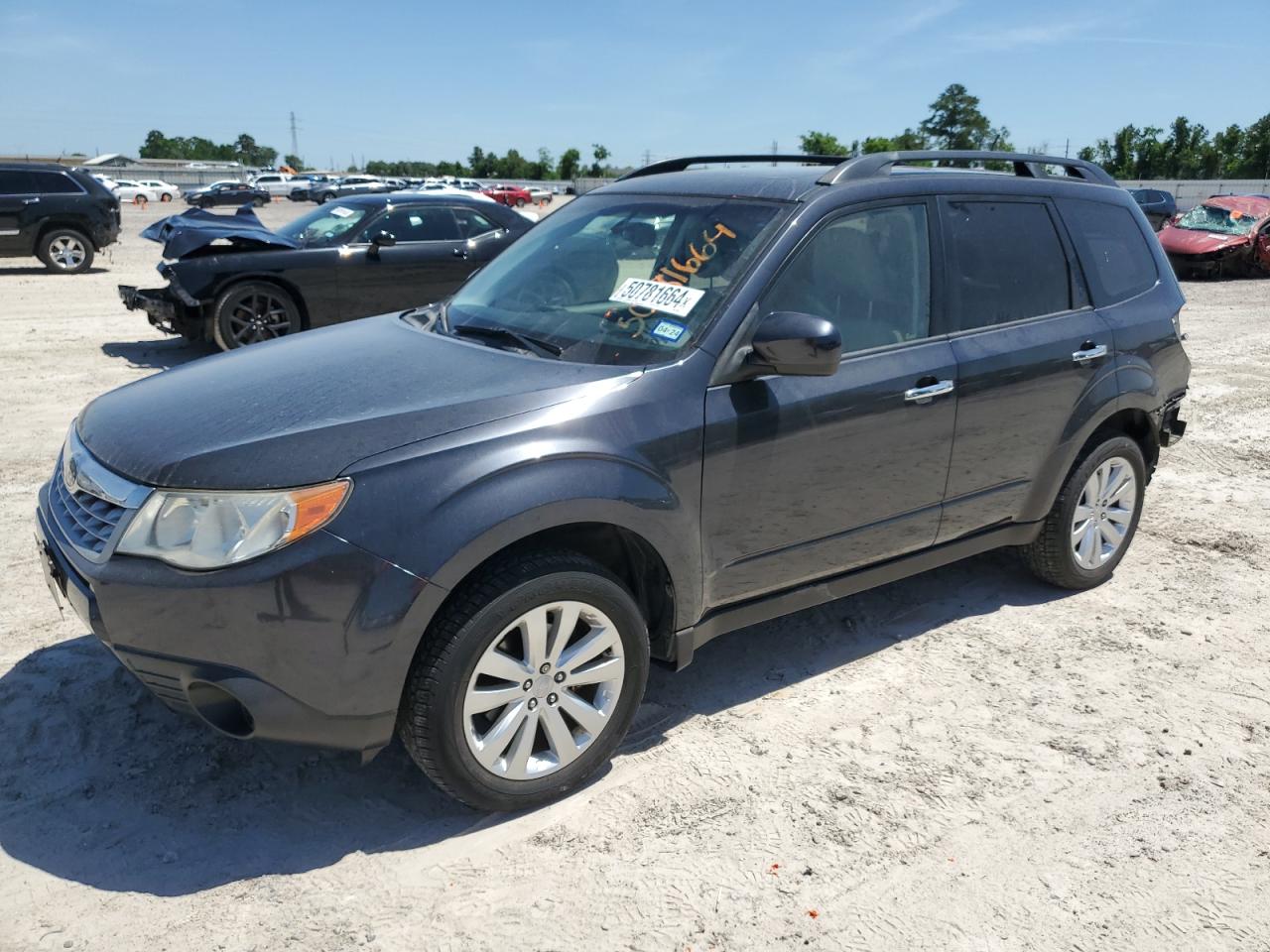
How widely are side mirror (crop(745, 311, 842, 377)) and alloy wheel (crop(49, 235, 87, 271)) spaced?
1633 cm

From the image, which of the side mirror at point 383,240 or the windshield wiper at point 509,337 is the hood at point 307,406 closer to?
the windshield wiper at point 509,337

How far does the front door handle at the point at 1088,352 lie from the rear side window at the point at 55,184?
53.3ft

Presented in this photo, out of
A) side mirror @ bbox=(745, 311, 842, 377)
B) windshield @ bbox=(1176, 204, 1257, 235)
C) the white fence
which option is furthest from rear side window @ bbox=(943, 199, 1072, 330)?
the white fence

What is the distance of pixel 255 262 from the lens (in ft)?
31.3

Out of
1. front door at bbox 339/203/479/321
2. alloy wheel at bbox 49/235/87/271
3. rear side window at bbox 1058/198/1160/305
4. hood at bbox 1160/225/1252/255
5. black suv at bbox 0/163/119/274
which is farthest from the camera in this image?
hood at bbox 1160/225/1252/255

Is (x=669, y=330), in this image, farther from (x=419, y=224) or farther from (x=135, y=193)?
(x=135, y=193)

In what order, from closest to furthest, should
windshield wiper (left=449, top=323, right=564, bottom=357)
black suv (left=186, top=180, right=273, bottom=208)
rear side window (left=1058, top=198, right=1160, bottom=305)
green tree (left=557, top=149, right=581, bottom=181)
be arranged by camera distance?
windshield wiper (left=449, top=323, right=564, bottom=357) → rear side window (left=1058, top=198, right=1160, bottom=305) → black suv (left=186, top=180, right=273, bottom=208) → green tree (left=557, top=149, right=581, bottom=181)

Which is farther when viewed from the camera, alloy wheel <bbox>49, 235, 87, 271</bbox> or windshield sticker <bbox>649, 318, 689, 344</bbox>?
alloy wheel <bbox>49, 235, 87, 271</bbox>

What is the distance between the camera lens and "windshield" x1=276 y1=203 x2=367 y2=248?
399 inches

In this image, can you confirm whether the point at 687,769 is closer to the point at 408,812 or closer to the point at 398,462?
the point at 408,812

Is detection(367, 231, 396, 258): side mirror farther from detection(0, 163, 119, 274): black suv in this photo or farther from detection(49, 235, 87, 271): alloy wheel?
detection(49, 235, 87, 271): alloy wheel

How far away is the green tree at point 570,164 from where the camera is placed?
377ft

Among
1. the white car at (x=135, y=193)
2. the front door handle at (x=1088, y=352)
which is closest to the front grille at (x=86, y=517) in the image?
the front door handle at (x=1088, y=352)

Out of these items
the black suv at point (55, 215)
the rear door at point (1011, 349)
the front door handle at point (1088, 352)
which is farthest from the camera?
the black suv at point (55, 215)
